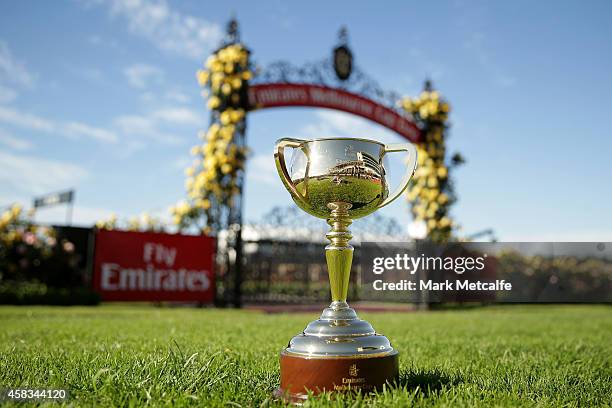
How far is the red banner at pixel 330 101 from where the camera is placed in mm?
10195

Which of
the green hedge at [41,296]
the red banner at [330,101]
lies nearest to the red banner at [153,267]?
the green hedge at [41,296]

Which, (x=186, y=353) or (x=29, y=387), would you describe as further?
(x=186, y=353)

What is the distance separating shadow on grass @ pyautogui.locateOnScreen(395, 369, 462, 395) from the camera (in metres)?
2.37

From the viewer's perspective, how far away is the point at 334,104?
11109mm

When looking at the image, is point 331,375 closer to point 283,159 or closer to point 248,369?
point 248,369

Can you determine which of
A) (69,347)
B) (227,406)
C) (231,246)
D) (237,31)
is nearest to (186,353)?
(69,347)

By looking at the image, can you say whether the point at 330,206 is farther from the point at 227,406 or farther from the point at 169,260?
the point at 169,260

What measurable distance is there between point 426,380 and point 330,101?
9.05m

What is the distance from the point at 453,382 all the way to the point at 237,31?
29.6 feet

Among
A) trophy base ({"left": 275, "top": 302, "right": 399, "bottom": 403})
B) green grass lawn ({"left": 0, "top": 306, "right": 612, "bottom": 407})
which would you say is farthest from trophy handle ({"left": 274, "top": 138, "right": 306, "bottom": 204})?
green grass lawn ({"left": 0, "top": 306, "right": 612, "bottom": 407})

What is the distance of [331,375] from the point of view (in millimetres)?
2088

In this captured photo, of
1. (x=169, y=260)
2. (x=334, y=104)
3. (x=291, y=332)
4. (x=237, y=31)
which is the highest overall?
(x=237, y=31)

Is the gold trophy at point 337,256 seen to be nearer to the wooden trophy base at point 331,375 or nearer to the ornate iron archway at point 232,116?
the wooden trophy base at point 331,375

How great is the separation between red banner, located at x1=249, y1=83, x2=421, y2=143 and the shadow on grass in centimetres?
797
